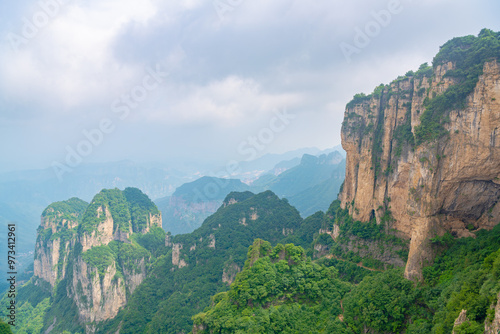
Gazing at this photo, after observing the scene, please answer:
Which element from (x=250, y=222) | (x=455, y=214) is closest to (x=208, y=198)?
(x=250, y=222)

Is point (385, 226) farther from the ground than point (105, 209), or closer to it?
closer to it

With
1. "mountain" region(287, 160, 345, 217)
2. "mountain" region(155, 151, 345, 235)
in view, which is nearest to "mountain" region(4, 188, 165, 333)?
"mountain" region(155, 151, 345, 235)

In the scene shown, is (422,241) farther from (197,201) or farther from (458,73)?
(197,201)

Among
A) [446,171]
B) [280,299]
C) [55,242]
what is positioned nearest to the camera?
[446,171]

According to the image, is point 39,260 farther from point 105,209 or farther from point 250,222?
point 250,222

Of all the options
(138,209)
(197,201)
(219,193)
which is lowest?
(138,209)

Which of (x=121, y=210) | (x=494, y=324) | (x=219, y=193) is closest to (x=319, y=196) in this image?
(x=219, y=193)

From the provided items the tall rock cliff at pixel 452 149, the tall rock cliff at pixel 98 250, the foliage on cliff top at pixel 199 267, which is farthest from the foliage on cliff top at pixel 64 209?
the tall rock cliff at pixel 452 149
